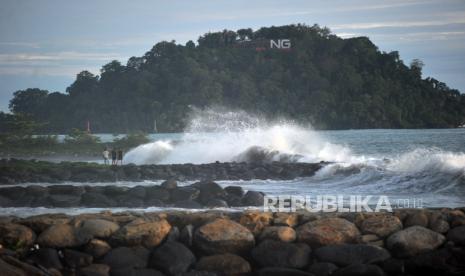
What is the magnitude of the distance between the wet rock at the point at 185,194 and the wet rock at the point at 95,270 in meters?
6.85

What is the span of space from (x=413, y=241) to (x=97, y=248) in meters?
3.52

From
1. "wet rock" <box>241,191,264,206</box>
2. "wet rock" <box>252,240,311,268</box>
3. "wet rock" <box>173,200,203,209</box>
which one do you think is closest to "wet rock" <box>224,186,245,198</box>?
"wet rock" <box>241,191,264,206</box>

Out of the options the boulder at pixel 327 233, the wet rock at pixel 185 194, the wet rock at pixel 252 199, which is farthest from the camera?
the wet rock at pixel 185 194

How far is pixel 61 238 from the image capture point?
7.82 meters

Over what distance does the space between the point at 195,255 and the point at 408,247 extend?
2359mm

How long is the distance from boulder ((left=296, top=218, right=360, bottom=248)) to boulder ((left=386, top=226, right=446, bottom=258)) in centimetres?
44

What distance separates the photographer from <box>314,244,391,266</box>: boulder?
7.34m

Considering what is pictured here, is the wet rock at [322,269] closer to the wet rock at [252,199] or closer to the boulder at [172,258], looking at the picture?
the boulder at [172,258]

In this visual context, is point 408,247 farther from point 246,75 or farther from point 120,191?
point 246,75

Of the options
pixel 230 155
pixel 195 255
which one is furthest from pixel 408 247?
pixel 230 155

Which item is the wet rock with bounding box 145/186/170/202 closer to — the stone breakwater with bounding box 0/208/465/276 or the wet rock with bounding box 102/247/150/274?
the stone breakwater with bounding box 0/208/465/276

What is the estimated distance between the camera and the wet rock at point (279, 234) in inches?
307

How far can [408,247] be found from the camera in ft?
24.8
